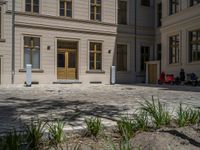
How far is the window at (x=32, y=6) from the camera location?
28527 millimetres

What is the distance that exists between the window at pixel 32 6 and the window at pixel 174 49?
38.3 feet

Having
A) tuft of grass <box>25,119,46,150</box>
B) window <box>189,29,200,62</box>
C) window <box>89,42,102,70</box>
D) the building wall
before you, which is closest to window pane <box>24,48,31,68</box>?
window <box>89,42,102,70</box>

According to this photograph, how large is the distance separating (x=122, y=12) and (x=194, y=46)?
10.2m

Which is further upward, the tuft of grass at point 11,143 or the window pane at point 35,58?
the window pane at point 35,58

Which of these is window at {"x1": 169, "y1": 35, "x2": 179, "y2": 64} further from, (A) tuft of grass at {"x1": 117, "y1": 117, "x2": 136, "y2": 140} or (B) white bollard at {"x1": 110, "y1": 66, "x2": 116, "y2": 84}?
(A) tuft of grass at {"x1": 117, "y1": 117, "x2": 136, "y2": 140}

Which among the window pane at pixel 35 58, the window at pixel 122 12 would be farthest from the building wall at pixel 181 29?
the window pane at pixel 35 58

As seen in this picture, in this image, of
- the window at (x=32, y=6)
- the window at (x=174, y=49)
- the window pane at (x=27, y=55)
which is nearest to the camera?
the window pane at (x=27, y=55)

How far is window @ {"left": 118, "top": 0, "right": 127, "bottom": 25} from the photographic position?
1398 inches

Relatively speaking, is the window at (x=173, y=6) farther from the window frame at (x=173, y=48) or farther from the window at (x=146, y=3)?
the window at (x=146, y=3)

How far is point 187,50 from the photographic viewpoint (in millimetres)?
28125

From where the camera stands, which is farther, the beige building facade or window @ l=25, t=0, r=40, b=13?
window @ l=25, t=0, r=40, b=13

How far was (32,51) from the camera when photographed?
28531mm

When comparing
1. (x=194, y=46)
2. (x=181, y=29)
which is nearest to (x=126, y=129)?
(x=194, y=46)

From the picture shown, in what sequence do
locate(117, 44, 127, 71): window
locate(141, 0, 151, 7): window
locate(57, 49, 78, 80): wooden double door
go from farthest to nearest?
1. locate(141, 0, 151, 7): window
2. locate(117, 44, 127, 71): window
3. locate(57, 49, 78, 80): wooden double door
